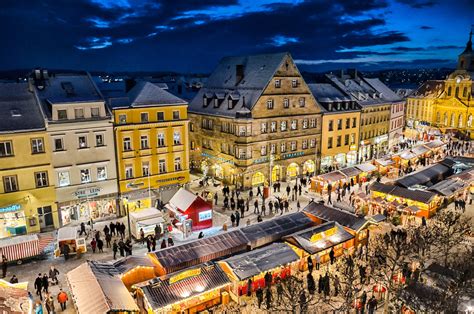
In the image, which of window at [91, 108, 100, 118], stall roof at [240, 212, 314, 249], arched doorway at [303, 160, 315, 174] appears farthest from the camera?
arched doorway at [303, 160, 315, 174]

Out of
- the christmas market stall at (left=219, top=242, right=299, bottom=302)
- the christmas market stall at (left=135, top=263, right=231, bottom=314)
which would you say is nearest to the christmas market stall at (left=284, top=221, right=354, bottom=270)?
the christmas market stall at (left=219, top=242, right=299, bottom=302)

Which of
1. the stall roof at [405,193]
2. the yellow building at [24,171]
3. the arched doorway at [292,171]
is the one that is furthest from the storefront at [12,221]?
the stall roof at [405,193]

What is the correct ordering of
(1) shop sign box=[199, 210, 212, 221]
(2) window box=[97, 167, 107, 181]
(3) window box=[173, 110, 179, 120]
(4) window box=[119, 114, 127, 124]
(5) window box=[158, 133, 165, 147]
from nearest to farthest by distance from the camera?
(1) shop sign box=[199, 210, 212, 221] < (2) window box=[97, 167, 107, 181] < (4) window box=[119, 114, 127, 124] < (5) window box=[158, 133, 165, 147] < (3) window box=[173, 110, 179, 120]

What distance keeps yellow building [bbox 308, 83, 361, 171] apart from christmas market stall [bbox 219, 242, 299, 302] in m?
31.4

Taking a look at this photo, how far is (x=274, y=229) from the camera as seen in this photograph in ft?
101

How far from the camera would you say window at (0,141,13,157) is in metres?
32.4

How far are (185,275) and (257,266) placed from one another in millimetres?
4899

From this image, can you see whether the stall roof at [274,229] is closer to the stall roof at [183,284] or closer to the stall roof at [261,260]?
the stall roof at [261,260]

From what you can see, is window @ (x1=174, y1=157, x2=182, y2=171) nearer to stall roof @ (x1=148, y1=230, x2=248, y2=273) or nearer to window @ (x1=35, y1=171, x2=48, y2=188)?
window @ (x1=35, y1=171, x2=48, y2=188)

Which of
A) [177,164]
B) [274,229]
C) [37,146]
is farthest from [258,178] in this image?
[37,146]

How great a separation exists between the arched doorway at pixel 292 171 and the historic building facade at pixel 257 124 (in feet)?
0.46

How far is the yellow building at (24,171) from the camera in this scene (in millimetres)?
32781

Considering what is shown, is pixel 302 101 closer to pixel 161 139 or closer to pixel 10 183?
pixel 161 139

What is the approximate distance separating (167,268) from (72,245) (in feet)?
34.4
